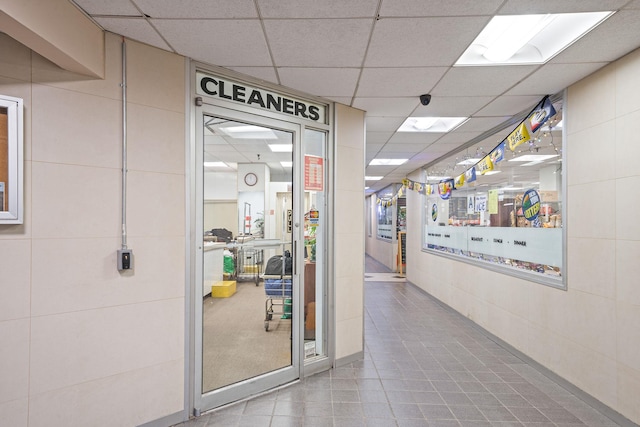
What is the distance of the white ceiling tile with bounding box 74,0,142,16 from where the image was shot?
1.89 metres

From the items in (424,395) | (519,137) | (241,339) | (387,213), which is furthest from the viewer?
(387,213)

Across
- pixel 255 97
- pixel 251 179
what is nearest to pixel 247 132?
pixel 251 179

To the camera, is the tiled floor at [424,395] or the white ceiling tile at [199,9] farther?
the tiled floor at [424,395]

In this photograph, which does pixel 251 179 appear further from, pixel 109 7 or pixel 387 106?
pixel 109 7

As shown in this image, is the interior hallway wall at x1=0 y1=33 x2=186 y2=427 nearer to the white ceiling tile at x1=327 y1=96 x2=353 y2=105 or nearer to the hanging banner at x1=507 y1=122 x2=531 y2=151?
the white ceiling tile at x1=327 y1=96 x2=353 y2=105

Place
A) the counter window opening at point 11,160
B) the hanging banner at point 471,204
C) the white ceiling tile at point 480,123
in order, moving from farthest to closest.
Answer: the hanging banner at point 471,204, the white ceiling tile at point 480,123, the counter window opening at point 11,160

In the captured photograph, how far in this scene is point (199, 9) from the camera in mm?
1945

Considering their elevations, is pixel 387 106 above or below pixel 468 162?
above

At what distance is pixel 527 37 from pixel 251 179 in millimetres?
2834

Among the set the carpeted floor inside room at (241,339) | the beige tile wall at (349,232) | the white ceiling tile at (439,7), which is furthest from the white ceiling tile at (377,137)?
the carpeted floor inside room at (241,339)

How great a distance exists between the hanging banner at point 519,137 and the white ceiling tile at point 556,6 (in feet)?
4.99

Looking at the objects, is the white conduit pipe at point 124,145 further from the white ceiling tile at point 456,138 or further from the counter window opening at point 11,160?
the white ceiling tile at point 456,138

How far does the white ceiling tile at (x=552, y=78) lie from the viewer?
8.62 ft

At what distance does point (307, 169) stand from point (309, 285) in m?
1.31
